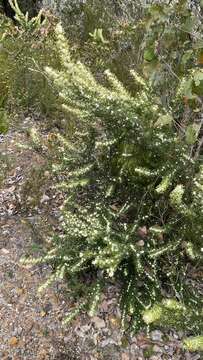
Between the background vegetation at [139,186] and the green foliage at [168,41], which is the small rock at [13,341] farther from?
the green foliage at [168,41]

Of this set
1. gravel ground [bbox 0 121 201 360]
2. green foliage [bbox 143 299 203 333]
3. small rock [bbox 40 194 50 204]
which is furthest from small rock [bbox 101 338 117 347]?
small rock [bbox 40 194 50 204]

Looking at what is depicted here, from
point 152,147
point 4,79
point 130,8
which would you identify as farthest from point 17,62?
point 152,147

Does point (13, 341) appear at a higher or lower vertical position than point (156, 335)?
lower

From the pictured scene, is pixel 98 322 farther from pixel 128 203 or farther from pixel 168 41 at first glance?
pixel 168 41

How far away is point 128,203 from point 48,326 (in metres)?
0.77

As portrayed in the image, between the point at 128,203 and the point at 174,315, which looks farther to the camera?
the point at 128,203

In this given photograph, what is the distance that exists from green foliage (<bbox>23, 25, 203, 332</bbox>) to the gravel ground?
4.0 inches

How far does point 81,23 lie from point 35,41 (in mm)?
793

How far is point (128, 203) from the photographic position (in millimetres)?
2943

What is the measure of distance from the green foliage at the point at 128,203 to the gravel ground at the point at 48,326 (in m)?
0.10

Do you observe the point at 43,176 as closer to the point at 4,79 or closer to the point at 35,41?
the point at 4,79

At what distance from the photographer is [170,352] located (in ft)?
8.73

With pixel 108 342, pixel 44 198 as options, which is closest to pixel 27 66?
pixel 44 198

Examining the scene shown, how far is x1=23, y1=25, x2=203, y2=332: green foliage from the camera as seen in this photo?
266cm
